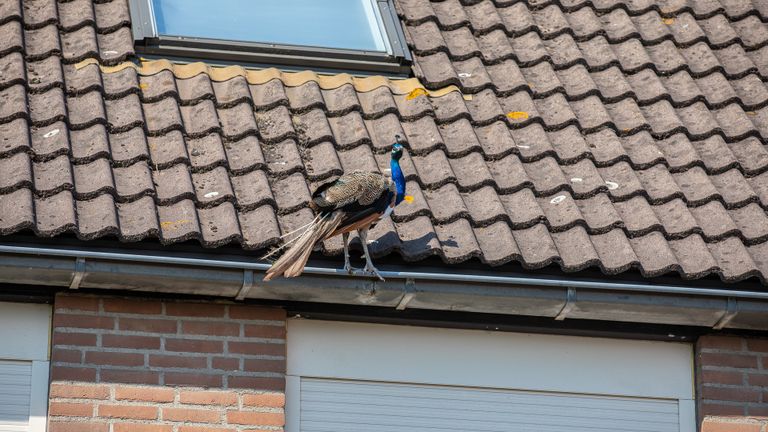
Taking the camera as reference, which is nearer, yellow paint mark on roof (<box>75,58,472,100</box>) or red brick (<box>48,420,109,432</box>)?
Answer: red brick (<box>48,420,109,432</box>)

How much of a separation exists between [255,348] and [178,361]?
0.37m

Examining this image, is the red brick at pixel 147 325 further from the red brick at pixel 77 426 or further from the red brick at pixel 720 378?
the red brick at pixel 720 378

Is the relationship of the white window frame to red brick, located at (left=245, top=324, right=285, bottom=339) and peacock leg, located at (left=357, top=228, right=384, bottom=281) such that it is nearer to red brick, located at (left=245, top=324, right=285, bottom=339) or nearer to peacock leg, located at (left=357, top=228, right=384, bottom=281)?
peacock leg, located at (left=357, top=228, right=384, bottom=281)

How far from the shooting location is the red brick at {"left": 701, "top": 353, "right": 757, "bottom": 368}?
7.29 meters

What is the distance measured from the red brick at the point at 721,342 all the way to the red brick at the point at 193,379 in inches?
95.1

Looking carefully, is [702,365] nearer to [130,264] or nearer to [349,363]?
[349,363]

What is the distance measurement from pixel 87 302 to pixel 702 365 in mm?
3013

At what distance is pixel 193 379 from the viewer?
673cm

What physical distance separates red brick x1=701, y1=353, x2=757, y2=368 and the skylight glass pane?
8.72ft

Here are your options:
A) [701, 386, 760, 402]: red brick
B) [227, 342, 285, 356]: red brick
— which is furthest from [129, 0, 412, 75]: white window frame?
[701, 386, 760, 402]: red brick

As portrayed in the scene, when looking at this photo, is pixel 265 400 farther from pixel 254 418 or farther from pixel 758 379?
pixel 758 379

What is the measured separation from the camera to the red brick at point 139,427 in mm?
6574

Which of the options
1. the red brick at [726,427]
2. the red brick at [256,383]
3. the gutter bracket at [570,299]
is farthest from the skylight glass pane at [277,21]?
the red brick at [726,427]

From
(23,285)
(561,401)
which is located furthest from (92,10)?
(561,401)
